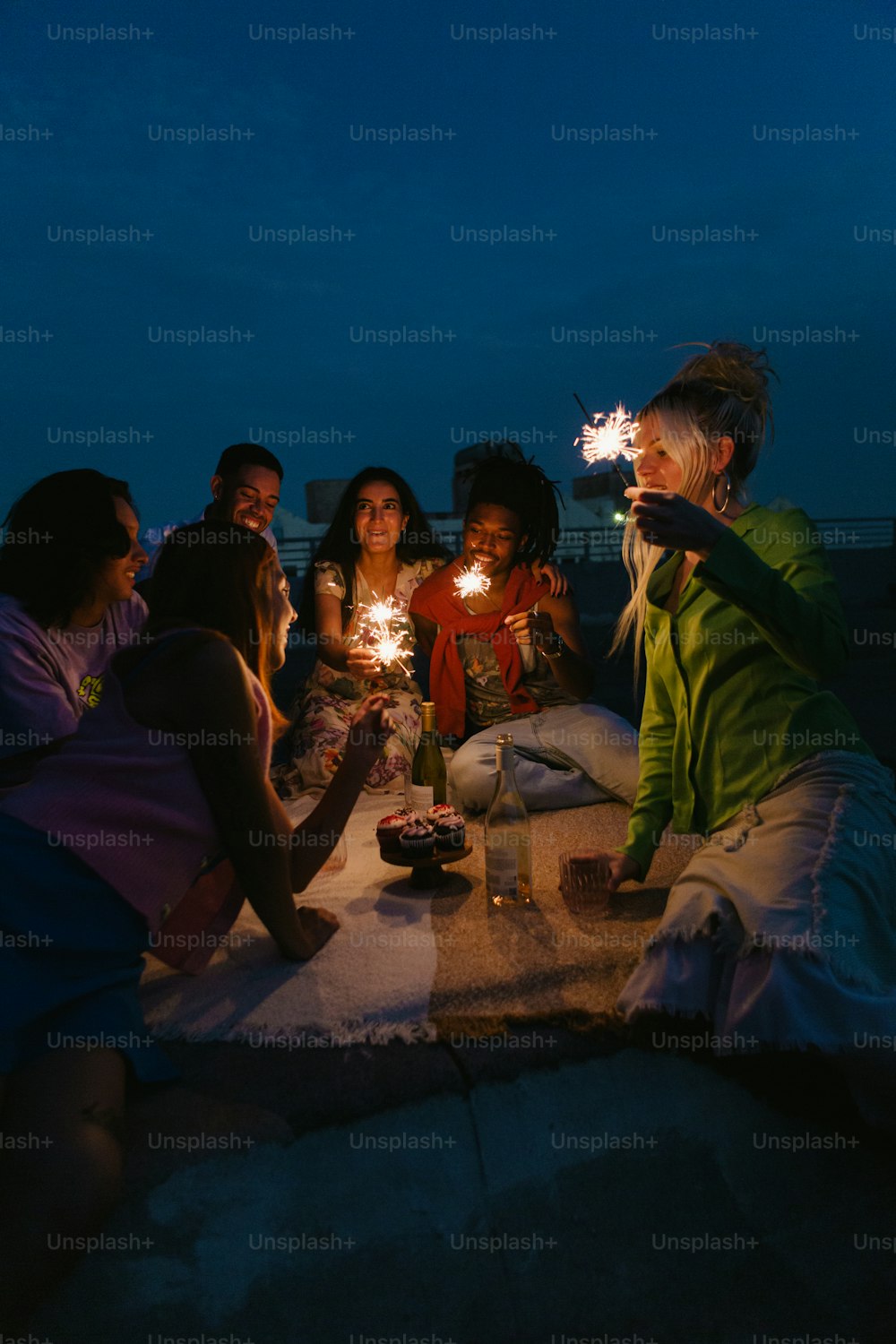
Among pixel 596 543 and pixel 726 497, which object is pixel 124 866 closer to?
pixel 726 497

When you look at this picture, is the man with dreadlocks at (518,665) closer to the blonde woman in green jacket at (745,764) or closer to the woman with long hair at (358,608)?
the woman with long hair at (358,608)

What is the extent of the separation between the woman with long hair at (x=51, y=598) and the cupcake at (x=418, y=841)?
1369 millimetres

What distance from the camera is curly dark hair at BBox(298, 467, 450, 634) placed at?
5.51 m

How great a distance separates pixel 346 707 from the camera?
5457 mm

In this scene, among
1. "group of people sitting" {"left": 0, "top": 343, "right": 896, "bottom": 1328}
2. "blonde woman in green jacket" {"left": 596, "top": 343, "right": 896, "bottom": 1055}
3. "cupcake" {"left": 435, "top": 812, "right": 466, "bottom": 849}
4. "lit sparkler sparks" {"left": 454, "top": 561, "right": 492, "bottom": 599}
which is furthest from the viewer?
"lit sparkler sparks" {"left": 454, "top": 561, "right": 492, "bottom": 599}

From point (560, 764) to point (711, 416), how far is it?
2488 mm

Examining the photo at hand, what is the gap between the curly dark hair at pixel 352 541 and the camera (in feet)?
18.1

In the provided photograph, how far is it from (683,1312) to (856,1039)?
Answer: 74cm

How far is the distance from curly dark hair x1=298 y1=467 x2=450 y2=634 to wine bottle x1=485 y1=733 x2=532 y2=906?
94.2 inches

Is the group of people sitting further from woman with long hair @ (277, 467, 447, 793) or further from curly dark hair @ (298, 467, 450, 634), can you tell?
curly dark hair @ (298, 467, 450, 634)

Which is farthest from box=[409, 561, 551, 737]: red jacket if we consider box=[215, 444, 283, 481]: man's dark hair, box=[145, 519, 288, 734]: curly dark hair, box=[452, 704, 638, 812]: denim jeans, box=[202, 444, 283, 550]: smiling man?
box=[145, 519, 288, 734]: curly dark hair

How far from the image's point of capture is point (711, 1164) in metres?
2.26

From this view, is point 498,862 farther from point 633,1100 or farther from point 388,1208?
point 388,1208

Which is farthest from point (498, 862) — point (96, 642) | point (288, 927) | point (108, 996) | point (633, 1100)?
point (96, 642)
